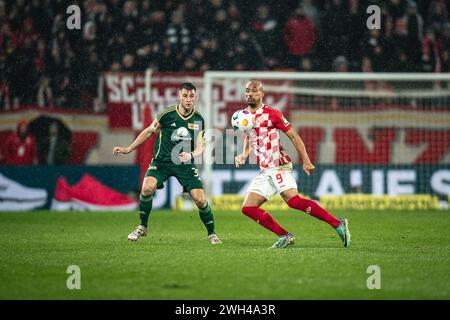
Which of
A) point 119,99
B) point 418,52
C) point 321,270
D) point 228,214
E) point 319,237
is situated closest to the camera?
point 321,270

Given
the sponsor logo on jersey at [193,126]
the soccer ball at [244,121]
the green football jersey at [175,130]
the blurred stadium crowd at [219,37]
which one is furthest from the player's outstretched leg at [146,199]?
the blurred stadium crowd at [219,37]

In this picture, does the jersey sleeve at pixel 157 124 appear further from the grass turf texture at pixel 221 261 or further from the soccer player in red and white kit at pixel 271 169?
the soccer player in red and white kit at pixel 271 169

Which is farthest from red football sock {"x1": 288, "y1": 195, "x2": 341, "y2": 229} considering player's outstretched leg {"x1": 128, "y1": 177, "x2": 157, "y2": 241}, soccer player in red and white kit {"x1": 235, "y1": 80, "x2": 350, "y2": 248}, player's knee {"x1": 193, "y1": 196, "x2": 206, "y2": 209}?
player's outstretched leg {"x1": 128, "y1": 177, "x2": 157, "y2": 241}

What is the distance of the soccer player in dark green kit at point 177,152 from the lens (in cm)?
1195

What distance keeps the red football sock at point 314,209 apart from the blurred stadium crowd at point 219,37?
1003 centimetres

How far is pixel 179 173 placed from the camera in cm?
1216

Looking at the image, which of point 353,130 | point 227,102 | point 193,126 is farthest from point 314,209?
point 227,102

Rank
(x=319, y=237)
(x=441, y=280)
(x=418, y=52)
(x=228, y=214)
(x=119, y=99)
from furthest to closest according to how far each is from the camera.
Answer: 1. (x=418, y=52)
2. (x=119, y=99)
3. (x=228, y=214)
4. (x=319, y=237)
5. (x=441, y=280)

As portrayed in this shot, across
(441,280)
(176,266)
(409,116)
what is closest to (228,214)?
(409,116)

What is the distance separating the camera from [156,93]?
19078mm

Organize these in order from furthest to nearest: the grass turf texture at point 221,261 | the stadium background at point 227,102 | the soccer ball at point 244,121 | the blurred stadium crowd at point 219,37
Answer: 1. the blurred stadium crowd at point 219,37
2. the stadium background at point 227,102
3. the soccer ball at point 244,121
4. the grass turf texture at point 221,261

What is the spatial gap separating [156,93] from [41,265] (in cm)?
999

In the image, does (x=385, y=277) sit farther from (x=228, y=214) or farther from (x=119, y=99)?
(x=119, y=99)

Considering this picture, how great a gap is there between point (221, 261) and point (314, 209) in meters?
1.70
